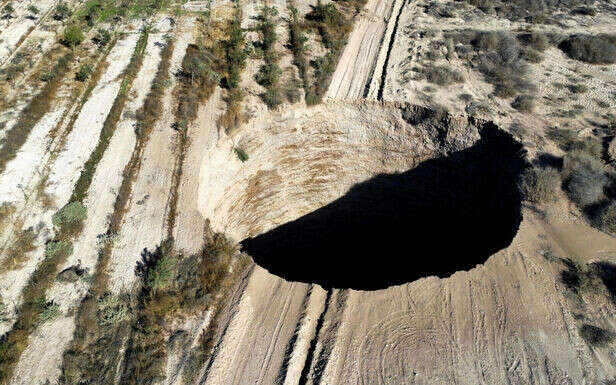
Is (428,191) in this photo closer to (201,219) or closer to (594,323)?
(594,323)

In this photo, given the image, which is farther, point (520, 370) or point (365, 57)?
point (365, 57)

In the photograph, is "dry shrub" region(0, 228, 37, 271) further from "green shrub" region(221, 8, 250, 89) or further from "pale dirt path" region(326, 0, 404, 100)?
"pale dirt path" region(326, 0, 404, 100)

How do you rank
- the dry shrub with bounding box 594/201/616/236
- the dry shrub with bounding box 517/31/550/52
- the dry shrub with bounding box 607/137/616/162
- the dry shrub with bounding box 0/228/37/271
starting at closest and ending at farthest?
1. the dry shrub with bounding box 0/228/37/271
2. the dry shrub with bounding box 594/201/616/236
3. the dry shrub with bounding box 607/137/616/162
4. the dry shrub with bounding box 517/31/550/52

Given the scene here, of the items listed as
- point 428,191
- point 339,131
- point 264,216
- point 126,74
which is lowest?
point 264,216

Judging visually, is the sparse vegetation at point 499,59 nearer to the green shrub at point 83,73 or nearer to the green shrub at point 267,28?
the green shrub at point 267,28

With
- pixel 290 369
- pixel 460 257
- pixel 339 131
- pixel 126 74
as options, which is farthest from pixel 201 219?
pixel 460 257

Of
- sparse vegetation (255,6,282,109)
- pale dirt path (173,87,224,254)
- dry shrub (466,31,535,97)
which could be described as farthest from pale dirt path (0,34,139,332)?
dry shrub (466,31,535,97)
